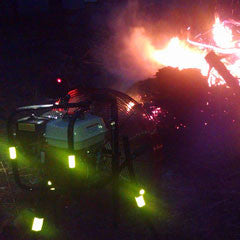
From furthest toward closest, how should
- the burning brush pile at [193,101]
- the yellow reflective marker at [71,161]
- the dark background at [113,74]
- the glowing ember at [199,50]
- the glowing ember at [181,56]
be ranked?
1. the glowing ember at [181,56]
2. the glowing ember at [199,50]
3. the burning brush pile at [193,101]
4. the dark background at [113,74]
5. the yellow reflective marker at [71,161]

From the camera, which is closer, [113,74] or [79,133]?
[79,133]

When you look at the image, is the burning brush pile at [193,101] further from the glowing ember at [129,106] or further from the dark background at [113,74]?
the glowing ember at [129,106]

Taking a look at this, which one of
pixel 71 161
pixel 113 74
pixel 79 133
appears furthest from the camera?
pixel 113 74

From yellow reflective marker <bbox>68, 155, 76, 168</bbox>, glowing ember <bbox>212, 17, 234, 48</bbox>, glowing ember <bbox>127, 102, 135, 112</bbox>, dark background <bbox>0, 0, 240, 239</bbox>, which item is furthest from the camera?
glowing ember <bbox>212, 17, 234, 48</bbox>

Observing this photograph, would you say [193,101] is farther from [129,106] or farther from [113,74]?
[113,74]

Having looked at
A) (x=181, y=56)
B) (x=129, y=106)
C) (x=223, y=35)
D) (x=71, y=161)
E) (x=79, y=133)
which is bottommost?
(x=71, y=161)

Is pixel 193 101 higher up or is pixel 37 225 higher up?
pixel 193 101

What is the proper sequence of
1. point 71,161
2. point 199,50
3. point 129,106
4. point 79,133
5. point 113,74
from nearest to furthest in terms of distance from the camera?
point 71,161 → point 79,133 → point 129,106 → point 199,50 → point 113,74

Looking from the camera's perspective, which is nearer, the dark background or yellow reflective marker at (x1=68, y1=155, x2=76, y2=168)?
yellow reflective marker at (x1=68, y1=155, x2=76, y2=168)

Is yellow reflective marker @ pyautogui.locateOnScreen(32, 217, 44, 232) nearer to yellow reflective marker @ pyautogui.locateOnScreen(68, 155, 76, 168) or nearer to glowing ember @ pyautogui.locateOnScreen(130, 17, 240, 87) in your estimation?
yellow reflective marker @ pyautogui.locateOnScreen(68, 155, 76, 168)

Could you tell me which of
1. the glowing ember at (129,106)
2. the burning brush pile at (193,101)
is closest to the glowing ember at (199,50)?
the burning brush pile at (193,101)


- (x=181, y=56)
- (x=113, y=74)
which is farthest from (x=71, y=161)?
(x=113, y=74)

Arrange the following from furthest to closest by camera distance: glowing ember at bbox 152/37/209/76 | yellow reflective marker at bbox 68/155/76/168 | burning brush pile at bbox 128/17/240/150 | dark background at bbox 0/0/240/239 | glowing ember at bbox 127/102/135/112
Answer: glowing ember at bbox 152/37/209/76, burning brush pile at bbox 128/17/240/150, glowing ember at bbox 127/102/135/112, dark background at bbox 0/0/240/239, yellow reflective marker at bbox 68/155/76/168

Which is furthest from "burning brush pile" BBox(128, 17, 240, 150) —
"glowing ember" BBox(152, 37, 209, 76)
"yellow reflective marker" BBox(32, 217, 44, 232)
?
"yellow reflective marker" BBox(32, 217, 44, 232)
